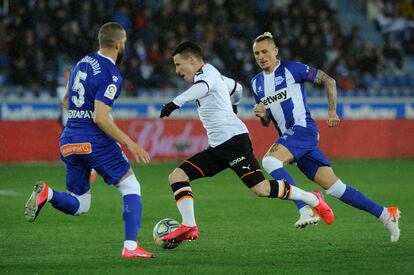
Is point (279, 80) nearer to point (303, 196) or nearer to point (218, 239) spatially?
point (303, 196)

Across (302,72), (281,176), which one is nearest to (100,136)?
(281,176)

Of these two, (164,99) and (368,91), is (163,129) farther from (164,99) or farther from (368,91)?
(368,91)

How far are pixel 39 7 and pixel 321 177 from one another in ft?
48.5

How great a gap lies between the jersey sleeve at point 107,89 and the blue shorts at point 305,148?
2309 mm

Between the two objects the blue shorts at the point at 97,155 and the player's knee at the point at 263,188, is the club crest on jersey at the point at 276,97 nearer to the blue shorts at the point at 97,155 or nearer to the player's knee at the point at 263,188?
the player's knee at the point at 263,188

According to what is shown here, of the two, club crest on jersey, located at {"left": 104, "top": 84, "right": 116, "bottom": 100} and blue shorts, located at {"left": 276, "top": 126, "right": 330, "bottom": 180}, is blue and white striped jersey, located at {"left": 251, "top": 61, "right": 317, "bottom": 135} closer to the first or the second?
blue shorts, located at {"left": 276, "top": 126, "right": 330, "bottom": 180}

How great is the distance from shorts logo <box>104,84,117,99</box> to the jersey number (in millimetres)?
287

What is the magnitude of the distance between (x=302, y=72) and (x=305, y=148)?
0.83 metres

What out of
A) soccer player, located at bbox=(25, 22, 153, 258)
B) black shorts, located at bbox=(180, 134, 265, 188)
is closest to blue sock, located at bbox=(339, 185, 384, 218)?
black shorts, located at bbox=(180, 134, 265, 188)

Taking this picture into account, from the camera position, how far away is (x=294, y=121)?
30.4ft

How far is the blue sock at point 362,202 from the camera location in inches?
343

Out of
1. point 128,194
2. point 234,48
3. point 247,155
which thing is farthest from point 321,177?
point 234,48

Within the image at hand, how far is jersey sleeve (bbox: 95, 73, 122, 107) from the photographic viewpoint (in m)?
7.44

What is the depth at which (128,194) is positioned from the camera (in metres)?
7.68
